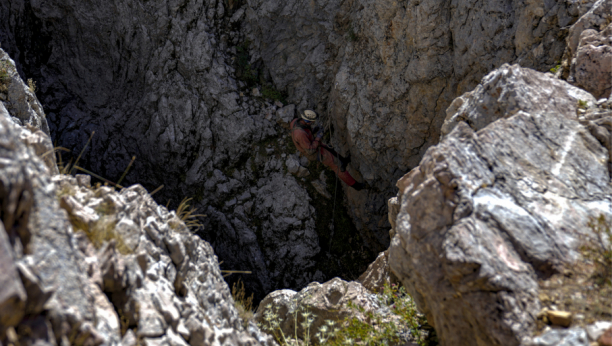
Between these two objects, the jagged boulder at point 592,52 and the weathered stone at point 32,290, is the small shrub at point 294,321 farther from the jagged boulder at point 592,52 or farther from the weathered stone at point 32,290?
the jagged boulder at point 592,52

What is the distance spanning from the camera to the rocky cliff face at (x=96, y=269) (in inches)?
83.3

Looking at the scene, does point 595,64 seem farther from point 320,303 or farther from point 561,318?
point 320,303

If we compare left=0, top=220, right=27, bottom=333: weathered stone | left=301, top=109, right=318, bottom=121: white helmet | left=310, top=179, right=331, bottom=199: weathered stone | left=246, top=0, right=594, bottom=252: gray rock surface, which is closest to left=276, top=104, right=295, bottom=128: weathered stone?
left=246, top=0, right=594, bottom=252: gray rock surface

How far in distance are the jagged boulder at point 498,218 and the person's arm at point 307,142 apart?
4.77m

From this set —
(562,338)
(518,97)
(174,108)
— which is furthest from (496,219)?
(174,108)

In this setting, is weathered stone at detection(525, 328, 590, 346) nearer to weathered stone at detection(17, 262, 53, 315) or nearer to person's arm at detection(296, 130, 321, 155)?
weathered stone at detection(17, 262, 53, 315)

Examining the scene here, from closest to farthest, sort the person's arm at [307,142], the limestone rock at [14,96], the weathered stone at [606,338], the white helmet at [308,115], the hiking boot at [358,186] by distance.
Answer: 1. the weathered stone at [606,338]
2. the limestone rock at [14,96]
3. the white helmet at [308,115]
4. the person's arm at [307,142]
5. the hiking boot at [358,186]

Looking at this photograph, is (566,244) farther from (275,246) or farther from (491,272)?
(275,246)

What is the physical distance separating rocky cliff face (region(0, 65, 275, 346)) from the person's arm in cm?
479

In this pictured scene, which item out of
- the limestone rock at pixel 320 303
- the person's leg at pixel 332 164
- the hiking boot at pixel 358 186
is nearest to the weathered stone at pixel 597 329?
the limestone rock at pixel 320 303

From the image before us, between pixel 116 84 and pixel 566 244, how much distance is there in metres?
11.8

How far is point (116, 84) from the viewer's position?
11.6 metres

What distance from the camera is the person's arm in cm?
853

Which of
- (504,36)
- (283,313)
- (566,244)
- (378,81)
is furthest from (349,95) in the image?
(566,244)
